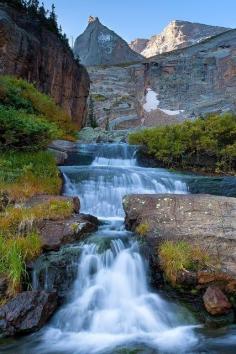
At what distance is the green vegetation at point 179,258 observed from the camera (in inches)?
267

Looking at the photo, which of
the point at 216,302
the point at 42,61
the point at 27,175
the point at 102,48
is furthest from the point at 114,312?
the point at 102,48

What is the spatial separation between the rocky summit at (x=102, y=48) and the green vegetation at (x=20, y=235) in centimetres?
6579

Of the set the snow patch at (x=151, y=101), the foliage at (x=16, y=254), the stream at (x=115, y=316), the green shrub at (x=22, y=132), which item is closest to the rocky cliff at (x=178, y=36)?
the snow patch at (x=151, y=101)

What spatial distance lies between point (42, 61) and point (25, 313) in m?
19.3

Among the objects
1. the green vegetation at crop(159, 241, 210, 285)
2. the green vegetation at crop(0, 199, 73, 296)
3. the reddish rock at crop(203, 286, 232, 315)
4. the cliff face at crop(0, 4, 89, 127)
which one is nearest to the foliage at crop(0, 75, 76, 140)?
the cliff face at crop(0, 4, 89, 127)

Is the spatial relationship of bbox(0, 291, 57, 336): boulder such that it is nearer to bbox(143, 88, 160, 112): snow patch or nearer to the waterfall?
the waterfall

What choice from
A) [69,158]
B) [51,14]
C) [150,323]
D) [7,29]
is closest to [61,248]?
[150,323]

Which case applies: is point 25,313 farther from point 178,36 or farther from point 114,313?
point 178,36

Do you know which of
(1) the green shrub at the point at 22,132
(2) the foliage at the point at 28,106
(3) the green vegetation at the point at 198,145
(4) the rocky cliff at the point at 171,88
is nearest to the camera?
(1) the green shrub at the point at 22,132

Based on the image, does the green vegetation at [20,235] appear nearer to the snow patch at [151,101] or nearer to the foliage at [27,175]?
the foliage at [27,175]

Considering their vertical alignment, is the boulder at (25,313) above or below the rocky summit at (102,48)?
below

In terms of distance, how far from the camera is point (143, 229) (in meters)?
7.79

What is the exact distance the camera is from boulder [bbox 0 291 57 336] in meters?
5.68

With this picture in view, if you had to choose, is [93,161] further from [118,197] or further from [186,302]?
[186,302]
